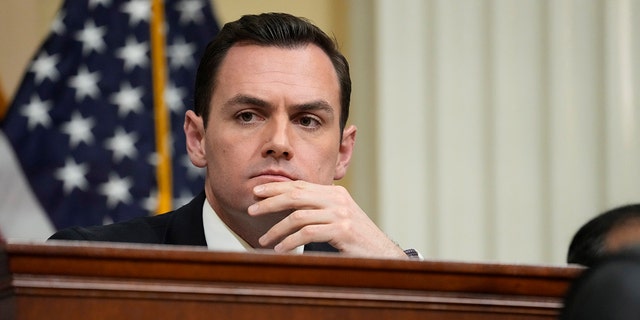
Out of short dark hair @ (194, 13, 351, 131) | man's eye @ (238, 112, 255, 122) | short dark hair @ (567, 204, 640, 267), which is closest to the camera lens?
short dark hair @ (567, 204, 640, 267)

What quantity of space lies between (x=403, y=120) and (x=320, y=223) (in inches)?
94.0

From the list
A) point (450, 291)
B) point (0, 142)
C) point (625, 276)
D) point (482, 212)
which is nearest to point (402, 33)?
point (482, 212)

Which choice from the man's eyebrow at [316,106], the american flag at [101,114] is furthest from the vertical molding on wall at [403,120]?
the man's eyebrow at [316,106]

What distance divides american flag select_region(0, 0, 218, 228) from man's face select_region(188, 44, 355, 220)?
5.80ft

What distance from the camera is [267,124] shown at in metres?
2.81

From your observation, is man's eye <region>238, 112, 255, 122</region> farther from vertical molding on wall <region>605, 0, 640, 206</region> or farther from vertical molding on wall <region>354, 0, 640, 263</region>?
vertical molding on wall <region>605, 0, 640, 206</region>

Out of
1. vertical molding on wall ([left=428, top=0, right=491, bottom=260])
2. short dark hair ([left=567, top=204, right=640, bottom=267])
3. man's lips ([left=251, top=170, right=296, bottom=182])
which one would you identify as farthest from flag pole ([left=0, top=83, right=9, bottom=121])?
short dark hair ([left=567, top=204, right=640, bottom=267])

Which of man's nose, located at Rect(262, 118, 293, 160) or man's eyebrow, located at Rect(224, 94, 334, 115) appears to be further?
man's eyebrow, located at Rect(224, 94, 334, 115)

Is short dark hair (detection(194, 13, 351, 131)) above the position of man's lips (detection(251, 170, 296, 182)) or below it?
above

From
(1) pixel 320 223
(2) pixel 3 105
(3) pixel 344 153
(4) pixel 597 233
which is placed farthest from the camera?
(2) pixel 3 105

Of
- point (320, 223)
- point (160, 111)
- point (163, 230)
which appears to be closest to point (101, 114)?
point (160, 111)

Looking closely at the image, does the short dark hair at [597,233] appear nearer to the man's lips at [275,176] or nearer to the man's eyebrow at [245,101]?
the man's lips at [275,176]

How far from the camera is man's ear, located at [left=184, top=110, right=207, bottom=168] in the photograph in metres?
3.06

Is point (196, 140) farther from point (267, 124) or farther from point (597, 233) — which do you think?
point (597, 233)
